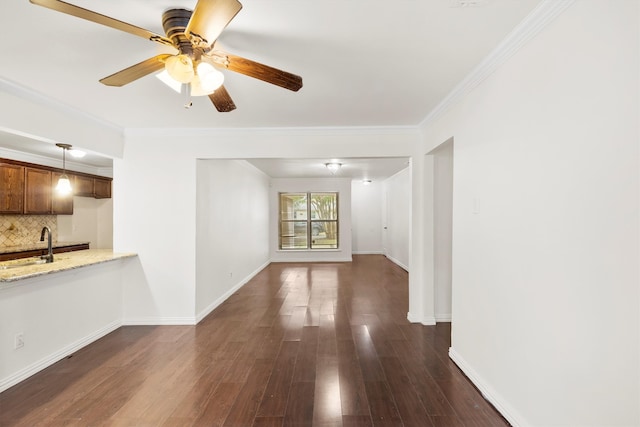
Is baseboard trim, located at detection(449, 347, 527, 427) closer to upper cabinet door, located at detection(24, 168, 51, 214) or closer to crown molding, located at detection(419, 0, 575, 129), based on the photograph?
crown molding, located at detection(419, 0, 575, 129)

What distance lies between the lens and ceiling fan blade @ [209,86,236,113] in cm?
204

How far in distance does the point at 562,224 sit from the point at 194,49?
6.89 ft

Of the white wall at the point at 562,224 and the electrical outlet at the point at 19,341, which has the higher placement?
the white wall at the point at 562,224

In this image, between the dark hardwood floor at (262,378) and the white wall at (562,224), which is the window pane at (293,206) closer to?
the dark hardwood floor at (262,378)

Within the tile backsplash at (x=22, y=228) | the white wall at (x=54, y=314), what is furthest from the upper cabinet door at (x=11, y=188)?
the white wall at (x=54, y=314)

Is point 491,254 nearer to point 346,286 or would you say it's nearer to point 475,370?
point 475,370

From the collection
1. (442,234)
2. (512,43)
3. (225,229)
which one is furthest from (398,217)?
(512,43)

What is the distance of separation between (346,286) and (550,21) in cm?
480

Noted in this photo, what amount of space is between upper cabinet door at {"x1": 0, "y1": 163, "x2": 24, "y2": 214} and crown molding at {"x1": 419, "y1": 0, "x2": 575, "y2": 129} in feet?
18.8

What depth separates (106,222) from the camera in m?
6.08

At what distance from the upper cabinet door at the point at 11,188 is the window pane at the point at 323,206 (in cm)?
611

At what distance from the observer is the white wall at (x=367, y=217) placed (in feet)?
33.6

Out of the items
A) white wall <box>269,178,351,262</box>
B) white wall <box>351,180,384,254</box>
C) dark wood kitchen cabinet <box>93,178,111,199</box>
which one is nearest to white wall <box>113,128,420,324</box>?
dark wood kitchen cabinet <box>93,178,111,199</box>

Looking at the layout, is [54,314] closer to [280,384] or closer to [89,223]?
[280,384]
